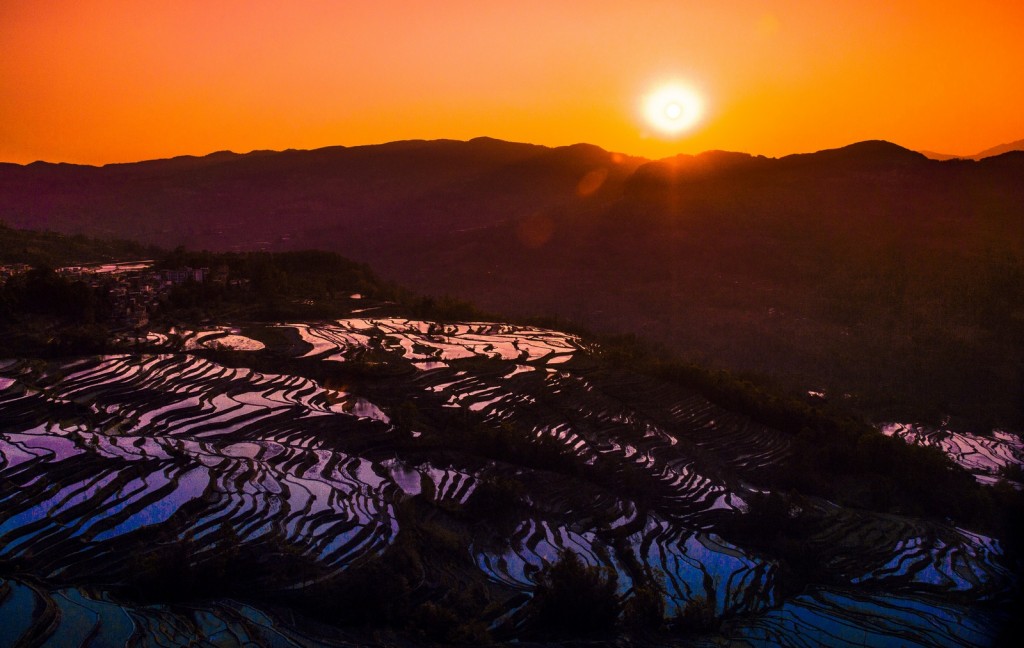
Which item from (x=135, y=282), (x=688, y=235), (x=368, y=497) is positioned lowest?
(x=368, y=497)

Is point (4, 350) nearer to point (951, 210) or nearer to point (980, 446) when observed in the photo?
point (980, 446)

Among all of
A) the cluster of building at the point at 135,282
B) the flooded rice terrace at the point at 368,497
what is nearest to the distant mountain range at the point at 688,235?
the flooded rice terrace at the point at 368,497

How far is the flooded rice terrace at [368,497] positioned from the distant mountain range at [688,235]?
1790 centimetres

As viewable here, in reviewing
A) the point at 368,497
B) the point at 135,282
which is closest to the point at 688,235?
the point at 135,282

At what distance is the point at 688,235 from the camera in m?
57.6

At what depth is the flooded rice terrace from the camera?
948cm

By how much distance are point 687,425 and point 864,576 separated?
23.4 feet

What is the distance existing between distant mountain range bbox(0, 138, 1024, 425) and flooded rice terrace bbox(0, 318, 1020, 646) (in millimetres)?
17895

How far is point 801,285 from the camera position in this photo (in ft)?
160

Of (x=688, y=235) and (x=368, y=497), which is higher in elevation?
(x=688, y=235)

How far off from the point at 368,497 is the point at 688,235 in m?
48.8

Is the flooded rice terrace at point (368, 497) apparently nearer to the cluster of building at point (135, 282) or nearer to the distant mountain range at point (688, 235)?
the cluster of building at point (135, 282)

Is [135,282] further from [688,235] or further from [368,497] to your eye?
[688,235]

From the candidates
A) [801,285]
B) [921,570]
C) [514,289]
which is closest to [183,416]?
[921,570]
